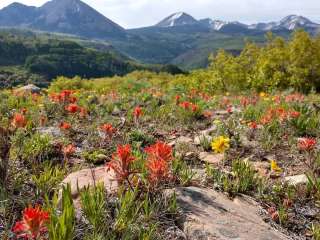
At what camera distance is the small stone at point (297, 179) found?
5334 millimetres

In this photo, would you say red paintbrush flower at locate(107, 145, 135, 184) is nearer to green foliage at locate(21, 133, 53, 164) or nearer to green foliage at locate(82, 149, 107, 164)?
green foliage at locate(21, 133, 53, 164)

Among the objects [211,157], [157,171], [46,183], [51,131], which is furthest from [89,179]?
[51,131]

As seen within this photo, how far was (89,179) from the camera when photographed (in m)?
4.51

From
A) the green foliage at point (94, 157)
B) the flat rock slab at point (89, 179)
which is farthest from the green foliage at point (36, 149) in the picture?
the flat rock slab at point (89, 179)

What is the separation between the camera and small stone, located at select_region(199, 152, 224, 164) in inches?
240

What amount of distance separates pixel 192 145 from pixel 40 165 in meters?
2.68

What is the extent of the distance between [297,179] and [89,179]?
8.66ft

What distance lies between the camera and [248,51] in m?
38.8

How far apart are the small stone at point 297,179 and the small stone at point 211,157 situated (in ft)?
3.26

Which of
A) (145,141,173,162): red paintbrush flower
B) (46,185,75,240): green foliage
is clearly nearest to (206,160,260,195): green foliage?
(145,141,173,162): red paintbrush flower

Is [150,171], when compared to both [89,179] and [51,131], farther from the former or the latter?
[51,131]

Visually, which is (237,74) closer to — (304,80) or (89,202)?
(304,80)

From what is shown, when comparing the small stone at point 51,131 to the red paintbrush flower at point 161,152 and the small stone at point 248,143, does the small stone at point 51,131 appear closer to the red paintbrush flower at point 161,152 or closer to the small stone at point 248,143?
the small stone at point 248,143

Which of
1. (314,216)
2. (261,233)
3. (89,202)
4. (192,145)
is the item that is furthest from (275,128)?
(89,202)
